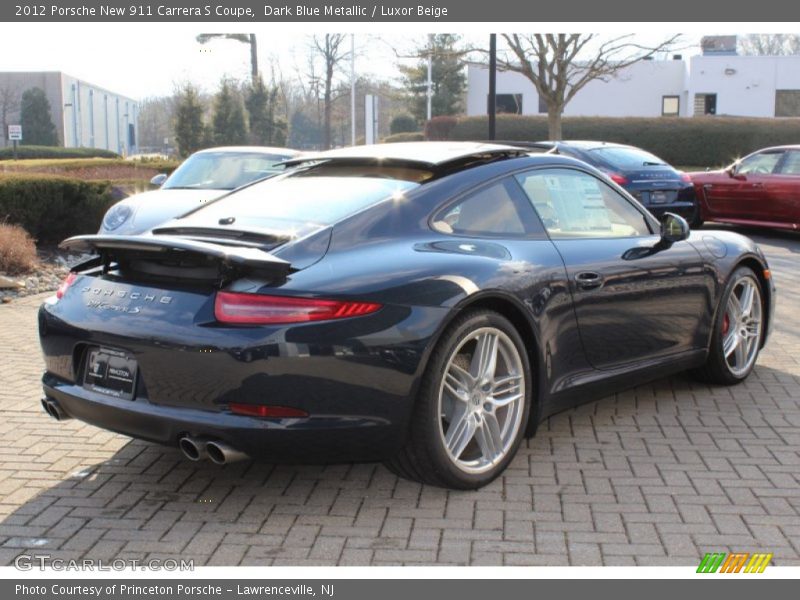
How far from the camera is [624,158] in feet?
46.4

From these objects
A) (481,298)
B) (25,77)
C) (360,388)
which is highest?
(25,77)

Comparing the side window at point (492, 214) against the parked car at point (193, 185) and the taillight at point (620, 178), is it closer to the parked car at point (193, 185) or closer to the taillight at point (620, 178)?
the parked car at point (193, 185)

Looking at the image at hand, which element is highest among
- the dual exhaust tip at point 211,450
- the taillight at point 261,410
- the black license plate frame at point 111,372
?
the black license plate frame at point 111,372

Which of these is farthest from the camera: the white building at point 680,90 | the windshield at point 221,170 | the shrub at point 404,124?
the shrub at point 404,124

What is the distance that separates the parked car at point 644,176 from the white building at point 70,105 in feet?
184

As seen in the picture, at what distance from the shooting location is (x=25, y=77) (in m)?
70.6

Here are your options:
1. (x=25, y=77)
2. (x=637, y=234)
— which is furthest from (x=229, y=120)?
(x=637, y=234)

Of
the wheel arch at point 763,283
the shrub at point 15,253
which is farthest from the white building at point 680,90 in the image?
the wheel arch at point 763,283

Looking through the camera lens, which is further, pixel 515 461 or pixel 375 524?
pixel 515 461

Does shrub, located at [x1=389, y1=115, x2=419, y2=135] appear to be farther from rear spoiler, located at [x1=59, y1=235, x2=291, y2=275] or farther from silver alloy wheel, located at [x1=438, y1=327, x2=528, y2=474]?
rear spoiler, located at [x1=59, y1=235, x2=291, y2=275]

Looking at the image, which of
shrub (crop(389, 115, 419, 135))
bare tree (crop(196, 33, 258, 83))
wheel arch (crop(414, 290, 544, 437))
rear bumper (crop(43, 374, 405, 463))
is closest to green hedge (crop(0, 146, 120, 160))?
bare tree (crop(196, 33, 258, 83))

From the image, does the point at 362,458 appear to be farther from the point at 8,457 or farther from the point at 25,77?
the point at 25,77

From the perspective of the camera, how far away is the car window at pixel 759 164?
47.3 ft
